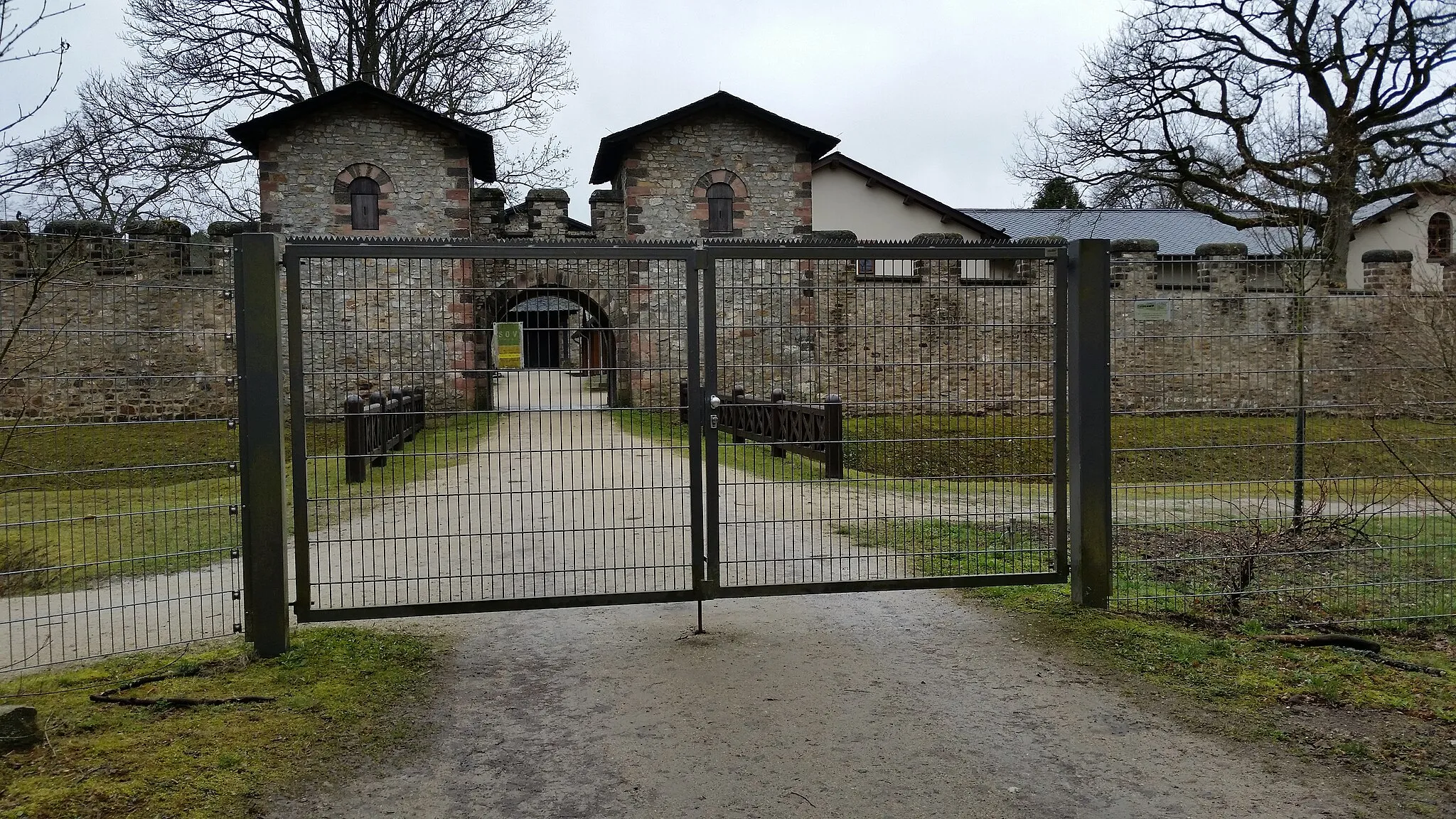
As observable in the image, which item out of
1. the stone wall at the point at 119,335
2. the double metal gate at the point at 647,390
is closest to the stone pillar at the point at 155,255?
the stone wall at the point at 119,335

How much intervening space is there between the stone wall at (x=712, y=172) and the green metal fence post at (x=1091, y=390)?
1702 centimetres

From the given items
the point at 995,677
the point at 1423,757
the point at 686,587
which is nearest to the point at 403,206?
the point at 686,587

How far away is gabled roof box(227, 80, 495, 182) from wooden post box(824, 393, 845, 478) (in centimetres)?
1576

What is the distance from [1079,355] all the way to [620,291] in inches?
92.5

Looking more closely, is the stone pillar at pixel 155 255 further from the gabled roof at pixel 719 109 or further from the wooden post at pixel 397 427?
the gabled roof at pixel 719 109

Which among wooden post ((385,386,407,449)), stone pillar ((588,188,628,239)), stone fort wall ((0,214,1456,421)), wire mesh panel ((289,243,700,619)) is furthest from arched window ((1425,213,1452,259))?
wooden post ((385,386,407,449))

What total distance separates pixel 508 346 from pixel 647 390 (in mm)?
708

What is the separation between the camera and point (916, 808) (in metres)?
3.16

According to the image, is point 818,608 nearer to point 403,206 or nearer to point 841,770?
point 841,770

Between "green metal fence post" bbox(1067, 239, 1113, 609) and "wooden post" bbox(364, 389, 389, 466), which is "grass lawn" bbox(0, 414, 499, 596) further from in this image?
"green metal fence post" bbox(1067, 239, 1113, 609)

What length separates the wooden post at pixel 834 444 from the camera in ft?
18.4

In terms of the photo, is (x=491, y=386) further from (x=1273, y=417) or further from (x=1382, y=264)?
(x=1382, y=264)

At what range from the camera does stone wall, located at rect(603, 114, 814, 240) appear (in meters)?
21.8

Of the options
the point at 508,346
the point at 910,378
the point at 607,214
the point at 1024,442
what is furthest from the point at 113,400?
the point at 607,214
